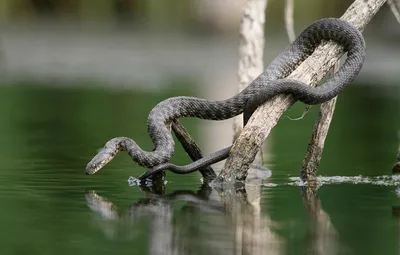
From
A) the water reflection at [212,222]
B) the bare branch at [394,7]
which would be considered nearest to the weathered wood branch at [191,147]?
the water reflection at [212,222]

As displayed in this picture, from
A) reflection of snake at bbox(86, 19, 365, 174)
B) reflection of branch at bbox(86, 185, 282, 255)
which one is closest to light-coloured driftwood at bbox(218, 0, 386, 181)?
reflection of snake at bbox(86, 19, 365, 174)

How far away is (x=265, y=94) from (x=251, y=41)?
3.69 m

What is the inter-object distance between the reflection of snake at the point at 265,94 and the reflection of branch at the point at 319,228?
0.90m

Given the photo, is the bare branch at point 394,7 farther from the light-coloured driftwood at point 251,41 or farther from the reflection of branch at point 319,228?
the light-coloured driftwood at point 251,41

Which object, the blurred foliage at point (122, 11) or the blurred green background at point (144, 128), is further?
the blurred foliage at point (122, 11)

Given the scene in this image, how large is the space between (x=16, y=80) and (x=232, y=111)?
1472 cm

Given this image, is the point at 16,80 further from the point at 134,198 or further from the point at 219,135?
the point at 134,198

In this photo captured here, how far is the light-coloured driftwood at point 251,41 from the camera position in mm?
14336

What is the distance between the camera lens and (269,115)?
421 inches

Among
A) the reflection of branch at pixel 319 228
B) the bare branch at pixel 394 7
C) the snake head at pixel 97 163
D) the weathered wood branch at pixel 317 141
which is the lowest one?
the reflection of branch at pixel 319 228

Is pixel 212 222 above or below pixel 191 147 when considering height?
below

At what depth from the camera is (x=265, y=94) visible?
1073 centimetres

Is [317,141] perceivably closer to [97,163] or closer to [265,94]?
[265,94]

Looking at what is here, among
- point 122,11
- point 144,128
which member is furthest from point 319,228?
point 122,11
